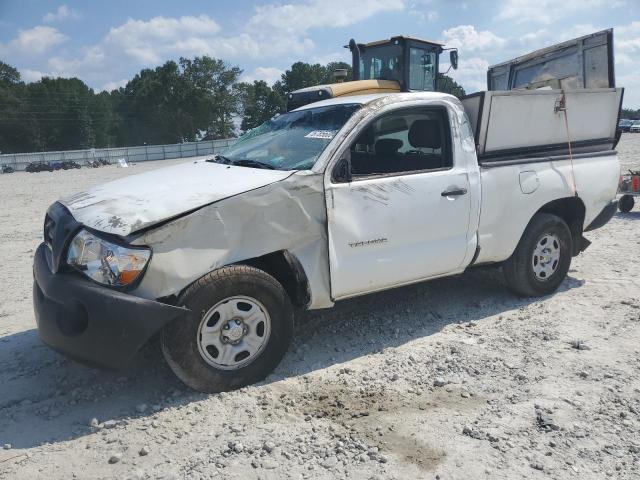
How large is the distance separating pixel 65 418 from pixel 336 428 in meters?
1.68

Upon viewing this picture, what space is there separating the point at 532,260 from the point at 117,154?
53.8 meters

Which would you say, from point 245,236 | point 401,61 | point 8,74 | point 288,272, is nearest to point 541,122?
point 288,272

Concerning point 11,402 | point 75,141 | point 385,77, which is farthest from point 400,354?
point 75,141

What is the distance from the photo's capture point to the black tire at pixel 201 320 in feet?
10.7

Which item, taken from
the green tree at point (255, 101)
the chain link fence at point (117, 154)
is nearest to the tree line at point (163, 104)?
the green tree at point (255, 101)

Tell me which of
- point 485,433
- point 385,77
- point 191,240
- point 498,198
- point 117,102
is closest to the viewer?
point 485,433

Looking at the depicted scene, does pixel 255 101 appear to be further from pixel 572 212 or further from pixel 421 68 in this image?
pixel 572 212

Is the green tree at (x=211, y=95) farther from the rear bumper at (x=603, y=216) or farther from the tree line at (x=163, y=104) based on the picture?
the rear bumper at (x=603, y=216)

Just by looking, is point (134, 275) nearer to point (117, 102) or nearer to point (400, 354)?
point (400, 354)

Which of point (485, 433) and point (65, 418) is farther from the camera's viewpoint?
point (65, 418)

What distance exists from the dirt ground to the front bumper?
0.44 m

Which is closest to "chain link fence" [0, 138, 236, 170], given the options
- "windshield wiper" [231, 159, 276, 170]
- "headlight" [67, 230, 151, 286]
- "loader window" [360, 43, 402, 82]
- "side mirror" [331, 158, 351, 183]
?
"loader window" [360, 43, 402, 82]

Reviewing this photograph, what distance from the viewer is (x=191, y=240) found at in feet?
10.6

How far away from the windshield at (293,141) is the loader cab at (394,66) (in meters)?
5.90
